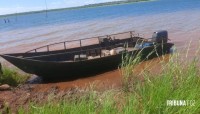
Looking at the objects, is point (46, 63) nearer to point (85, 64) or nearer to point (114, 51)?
point (85, 64)

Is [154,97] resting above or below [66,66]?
above

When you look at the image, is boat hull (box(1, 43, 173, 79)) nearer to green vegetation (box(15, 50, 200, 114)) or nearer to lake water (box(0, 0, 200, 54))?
lake water (box(0, 0, 200, 54))

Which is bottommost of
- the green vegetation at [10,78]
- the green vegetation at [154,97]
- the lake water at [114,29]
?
the lake water at [114,29]

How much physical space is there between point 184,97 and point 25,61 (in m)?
10.3

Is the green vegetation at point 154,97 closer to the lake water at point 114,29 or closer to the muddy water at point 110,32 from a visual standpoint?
the muddy water at point 110,32

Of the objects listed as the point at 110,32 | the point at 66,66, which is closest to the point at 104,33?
the point at 110,32

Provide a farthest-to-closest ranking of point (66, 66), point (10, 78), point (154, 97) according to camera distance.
Answer: point (66, 66) < point (10, 78) < point (154, 97)

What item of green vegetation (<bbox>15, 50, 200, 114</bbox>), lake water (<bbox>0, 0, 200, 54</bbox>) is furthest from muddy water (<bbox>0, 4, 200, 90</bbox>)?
green vegetation (<bbox>15, 50, 200, 114</bbox>)

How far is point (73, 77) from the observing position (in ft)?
49.1

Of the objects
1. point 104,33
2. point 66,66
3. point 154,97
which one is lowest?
point 104,33

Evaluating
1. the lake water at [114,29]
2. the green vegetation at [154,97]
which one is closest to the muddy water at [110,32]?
the lake water at [114,29]

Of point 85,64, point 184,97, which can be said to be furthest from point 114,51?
point 184,97

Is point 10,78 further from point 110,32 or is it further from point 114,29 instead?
point 114,29

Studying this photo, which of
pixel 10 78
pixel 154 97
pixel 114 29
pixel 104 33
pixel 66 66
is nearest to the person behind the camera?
pixel 154 97
